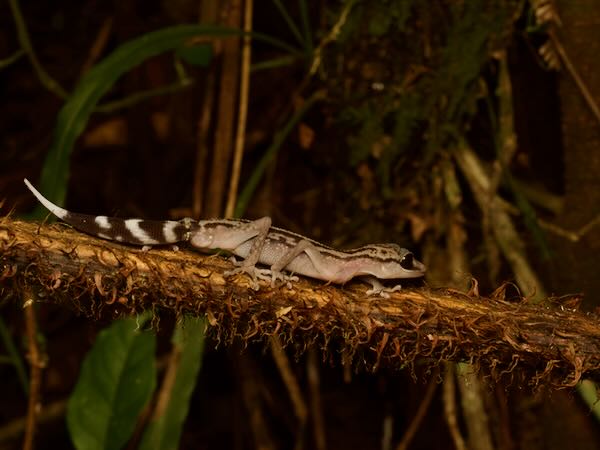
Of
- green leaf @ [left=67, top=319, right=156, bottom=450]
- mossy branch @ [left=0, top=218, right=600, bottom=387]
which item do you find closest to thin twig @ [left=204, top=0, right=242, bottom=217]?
green leaf @ [left=67, top=319, right=156, bottom=450]

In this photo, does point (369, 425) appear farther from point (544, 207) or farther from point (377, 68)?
point (377, 68)

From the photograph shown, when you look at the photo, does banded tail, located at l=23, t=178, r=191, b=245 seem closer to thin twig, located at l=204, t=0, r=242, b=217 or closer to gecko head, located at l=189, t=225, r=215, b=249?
gecko head, located at l=189, t=225, r=215, b=249

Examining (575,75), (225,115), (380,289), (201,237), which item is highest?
(225,115)

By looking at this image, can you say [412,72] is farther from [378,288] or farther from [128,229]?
[128,229]

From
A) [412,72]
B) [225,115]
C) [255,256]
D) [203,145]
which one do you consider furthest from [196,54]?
[255,256]

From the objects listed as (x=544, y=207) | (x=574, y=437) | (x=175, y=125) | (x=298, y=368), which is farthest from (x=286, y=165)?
(x=574, y=437)
